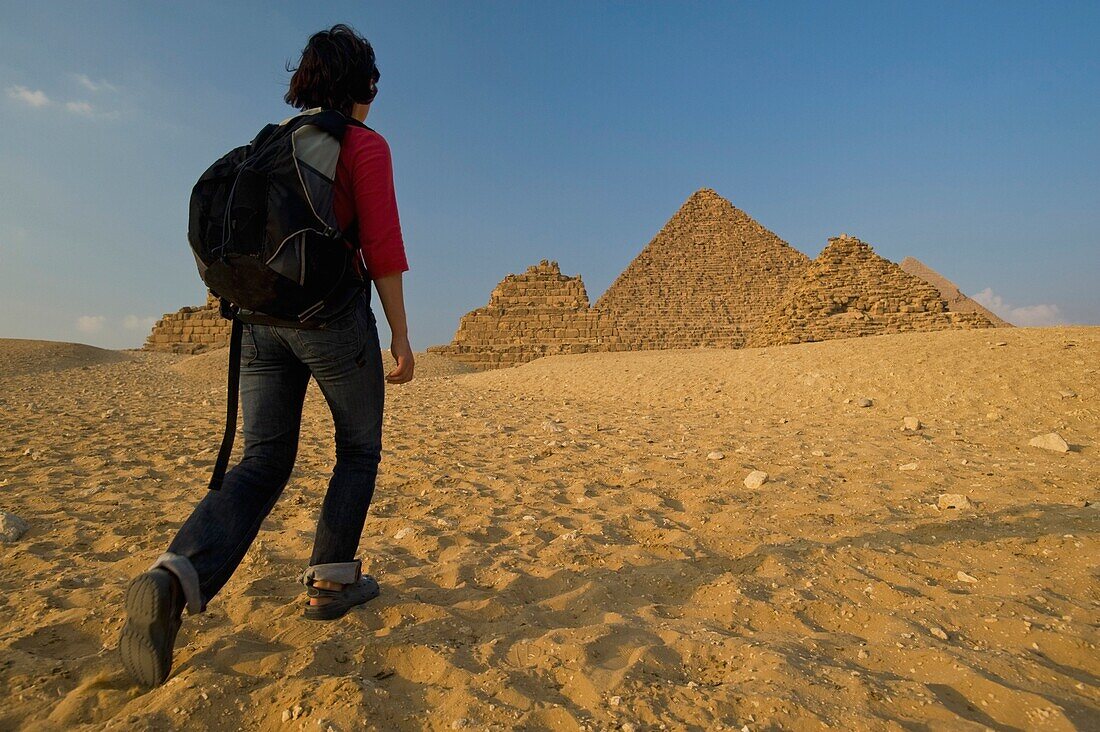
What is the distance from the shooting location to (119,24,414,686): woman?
1.72 meters

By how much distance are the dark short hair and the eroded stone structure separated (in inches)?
1145

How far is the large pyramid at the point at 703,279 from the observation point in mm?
37656

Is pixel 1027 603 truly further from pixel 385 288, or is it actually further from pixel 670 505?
pixel 385 288

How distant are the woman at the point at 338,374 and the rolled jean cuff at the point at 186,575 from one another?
9cm

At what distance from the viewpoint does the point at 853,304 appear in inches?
949

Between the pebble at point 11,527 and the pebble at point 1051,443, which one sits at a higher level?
the pebble at point 11,527

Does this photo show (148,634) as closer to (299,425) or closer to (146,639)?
(146,639)

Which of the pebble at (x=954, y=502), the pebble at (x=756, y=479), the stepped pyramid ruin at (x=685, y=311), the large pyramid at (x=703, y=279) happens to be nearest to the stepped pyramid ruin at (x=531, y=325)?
the stepped pyramid ruin at (x=685, y=311)

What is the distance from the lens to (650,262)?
144 feet

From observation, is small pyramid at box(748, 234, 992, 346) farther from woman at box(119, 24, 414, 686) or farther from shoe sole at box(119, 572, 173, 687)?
shoe sole at box(119, 572, 173, 687)

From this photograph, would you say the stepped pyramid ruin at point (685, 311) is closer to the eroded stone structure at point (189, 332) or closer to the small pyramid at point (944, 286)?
the eroded stone structure at point (189, 332)

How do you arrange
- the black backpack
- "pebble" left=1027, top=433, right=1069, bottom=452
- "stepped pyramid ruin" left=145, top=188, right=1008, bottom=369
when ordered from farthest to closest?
1. "stepped pyramid ruin" left=145, top=188, right=1008, bottom=369
2. "pebble" left=1027, top=433, right=1069, bottom=452
3. the black backpack

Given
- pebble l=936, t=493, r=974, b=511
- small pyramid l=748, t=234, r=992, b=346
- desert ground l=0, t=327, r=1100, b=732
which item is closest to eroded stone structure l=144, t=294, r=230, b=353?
small pyramid l=748, t=234, r=992, b=346

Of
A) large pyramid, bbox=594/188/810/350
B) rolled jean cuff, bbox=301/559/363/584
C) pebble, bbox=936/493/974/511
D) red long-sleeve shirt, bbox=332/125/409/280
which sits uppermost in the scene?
large pyramid, bbox=594/188/810/350
